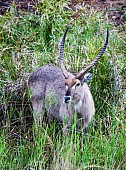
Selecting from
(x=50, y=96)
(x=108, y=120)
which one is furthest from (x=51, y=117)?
(x=108, y=120)

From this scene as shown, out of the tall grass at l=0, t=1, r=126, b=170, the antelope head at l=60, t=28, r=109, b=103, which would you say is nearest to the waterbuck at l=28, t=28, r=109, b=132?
the antelope head at l=60, t=28, r=109, b=103

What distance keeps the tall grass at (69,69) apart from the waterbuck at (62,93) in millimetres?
164

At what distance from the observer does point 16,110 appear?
842 cm

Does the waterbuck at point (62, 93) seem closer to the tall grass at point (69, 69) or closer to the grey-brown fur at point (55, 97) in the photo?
the grey-brown fur at point (55, 97)

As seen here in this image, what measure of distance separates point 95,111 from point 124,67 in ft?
3.16

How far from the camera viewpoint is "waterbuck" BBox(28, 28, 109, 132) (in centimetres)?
751

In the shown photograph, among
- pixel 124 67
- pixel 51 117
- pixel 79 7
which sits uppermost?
pixel 79 7

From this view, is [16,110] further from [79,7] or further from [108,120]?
[79,7]

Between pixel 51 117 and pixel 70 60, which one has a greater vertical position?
pixel 70 60

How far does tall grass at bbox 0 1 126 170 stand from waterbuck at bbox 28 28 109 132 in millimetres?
164

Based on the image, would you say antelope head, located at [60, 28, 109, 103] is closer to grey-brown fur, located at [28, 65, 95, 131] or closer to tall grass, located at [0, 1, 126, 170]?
grey-brown fur, located at [28, 65, 95, 131]

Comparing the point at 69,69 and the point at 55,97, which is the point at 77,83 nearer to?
the point at 55,97

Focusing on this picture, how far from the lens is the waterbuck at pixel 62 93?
24.6 feet

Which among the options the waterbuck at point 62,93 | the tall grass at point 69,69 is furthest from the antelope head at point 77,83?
the tall grass at point 69,69
